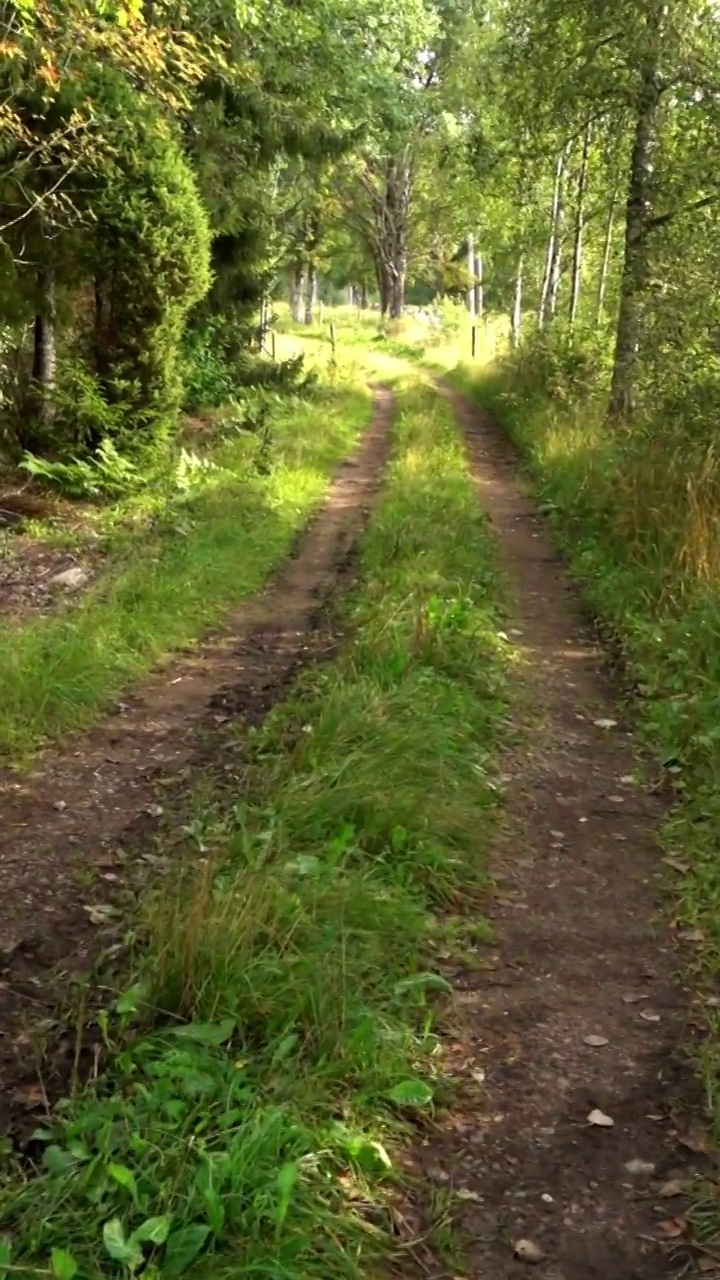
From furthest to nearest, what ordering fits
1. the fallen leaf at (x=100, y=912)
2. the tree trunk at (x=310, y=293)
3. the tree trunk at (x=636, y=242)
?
the tree trunk at (x=310, y=293) < the tree trunk at (x=636, y=242) < the fallen leaf at (x=100, y=912)

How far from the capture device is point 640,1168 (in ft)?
10.9

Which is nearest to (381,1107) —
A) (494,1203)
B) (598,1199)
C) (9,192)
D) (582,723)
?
(494,1203)

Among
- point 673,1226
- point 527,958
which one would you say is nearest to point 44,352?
point 527,958

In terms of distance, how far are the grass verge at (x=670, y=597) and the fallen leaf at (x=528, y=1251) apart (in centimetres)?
46

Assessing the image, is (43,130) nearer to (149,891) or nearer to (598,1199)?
(149,891)

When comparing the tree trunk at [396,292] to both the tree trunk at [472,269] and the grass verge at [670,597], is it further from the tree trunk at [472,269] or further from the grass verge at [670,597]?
the grass verge at [670,597]

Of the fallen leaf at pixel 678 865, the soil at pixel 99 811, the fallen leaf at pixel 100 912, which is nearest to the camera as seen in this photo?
the soil at pixel 99 811

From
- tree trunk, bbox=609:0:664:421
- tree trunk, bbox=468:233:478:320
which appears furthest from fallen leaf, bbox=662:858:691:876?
tree trunk, bbox=468:233:478:320

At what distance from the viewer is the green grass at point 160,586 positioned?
6.47 m

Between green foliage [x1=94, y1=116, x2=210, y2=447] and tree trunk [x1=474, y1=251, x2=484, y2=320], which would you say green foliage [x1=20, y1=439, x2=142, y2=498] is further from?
tree trunk [x1=474, y1=251, x2=484, y2=320]

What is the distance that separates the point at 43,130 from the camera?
10.4 meters

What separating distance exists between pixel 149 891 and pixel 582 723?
10.2 feet

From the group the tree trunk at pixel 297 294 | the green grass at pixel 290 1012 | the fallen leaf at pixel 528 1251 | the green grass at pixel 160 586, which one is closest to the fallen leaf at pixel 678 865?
the green grass at pixel 290 1012

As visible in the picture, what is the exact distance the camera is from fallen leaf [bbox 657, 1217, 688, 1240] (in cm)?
307
